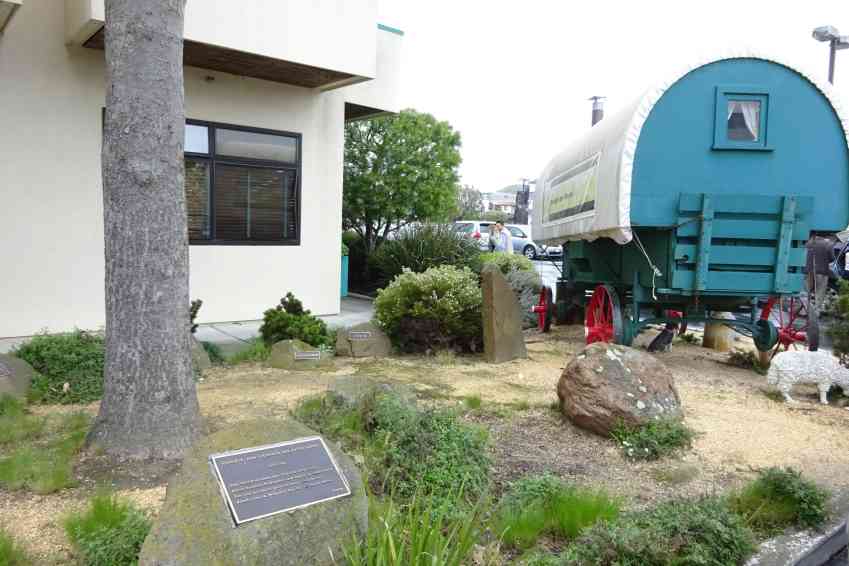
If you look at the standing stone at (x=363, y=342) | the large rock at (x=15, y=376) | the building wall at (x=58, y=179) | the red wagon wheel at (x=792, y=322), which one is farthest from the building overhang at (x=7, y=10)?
the red wagon wheel at (x=792, y=322)

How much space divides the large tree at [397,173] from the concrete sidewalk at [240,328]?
16.1 feet

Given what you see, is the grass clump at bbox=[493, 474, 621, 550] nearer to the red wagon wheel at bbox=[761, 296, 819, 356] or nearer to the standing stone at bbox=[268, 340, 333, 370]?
the standing stone at bbox=[268, 340, 333, 370]

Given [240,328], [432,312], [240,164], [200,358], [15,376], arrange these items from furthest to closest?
[240,164]
[240,328]
[432,312]
[200,358]
[15,376]

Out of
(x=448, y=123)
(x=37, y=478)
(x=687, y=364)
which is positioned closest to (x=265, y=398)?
(x=37, y=478)

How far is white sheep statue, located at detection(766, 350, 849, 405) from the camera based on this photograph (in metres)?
6.23

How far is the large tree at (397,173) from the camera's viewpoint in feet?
56.1

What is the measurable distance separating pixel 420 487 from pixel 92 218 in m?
6.94

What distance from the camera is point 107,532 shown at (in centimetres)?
288

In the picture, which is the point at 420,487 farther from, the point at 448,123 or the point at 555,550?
the point at 448,123

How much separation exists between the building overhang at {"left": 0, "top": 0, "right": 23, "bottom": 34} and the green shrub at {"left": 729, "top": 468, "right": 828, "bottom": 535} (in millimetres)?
7625

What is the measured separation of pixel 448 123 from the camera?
19.7 metres

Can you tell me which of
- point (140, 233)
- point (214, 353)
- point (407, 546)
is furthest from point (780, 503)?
point (214, 353)

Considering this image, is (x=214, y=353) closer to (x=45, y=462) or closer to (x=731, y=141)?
(x=45, y=462)

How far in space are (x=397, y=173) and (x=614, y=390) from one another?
13425 millimetres
